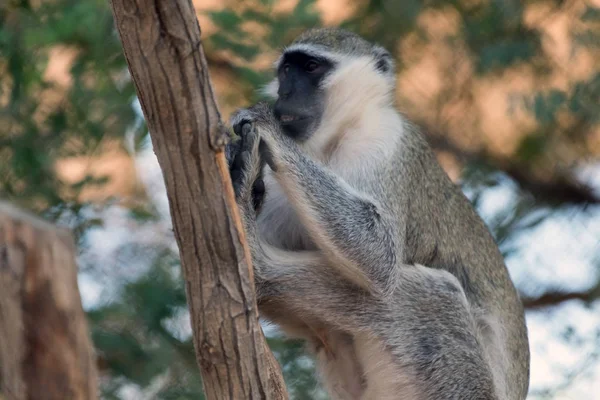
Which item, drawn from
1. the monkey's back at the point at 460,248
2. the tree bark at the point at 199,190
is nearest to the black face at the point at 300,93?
the monkey's back at the point at 460,248

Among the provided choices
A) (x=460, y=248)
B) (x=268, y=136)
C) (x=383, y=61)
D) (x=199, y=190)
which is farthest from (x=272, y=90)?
(x=199, y=190)

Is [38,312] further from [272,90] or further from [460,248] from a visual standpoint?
[460,248]

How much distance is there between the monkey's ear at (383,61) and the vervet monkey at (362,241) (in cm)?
1

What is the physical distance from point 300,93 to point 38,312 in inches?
104

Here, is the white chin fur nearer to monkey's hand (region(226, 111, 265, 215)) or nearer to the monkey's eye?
the monkey's eye

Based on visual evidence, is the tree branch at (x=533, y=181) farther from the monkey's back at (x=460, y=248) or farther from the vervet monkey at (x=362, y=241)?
the vervet monkey at (x=362, y=241)

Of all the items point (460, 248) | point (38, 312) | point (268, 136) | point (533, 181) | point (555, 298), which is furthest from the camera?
point (533, 181)

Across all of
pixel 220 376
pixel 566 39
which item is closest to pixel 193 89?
pixel 220 376

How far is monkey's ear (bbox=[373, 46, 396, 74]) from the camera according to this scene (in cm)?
564

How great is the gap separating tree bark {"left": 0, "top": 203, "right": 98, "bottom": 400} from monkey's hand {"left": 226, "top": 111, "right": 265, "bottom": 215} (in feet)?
5.53

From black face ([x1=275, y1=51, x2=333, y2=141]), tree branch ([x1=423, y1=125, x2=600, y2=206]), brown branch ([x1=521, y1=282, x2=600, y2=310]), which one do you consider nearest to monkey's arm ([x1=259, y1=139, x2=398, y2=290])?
black face ([x1=275, y1=51, x2=333, y2=141])

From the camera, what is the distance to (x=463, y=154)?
8.82m

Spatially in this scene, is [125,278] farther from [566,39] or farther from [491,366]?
[566,39]

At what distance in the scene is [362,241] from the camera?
468 cm
